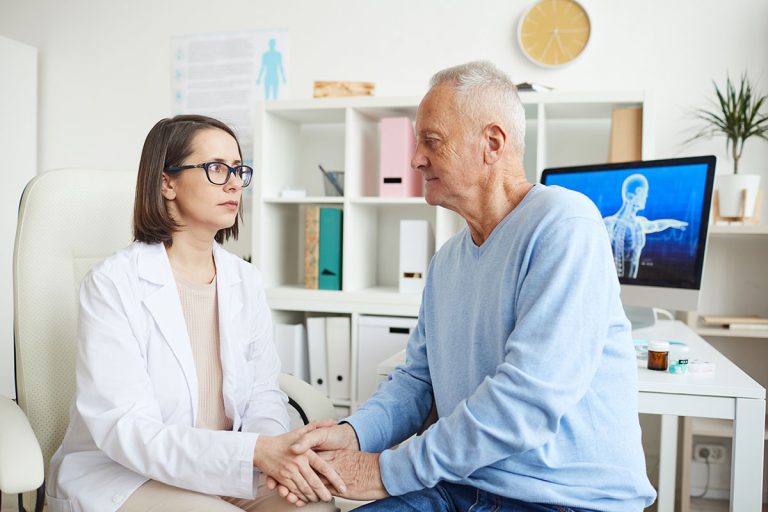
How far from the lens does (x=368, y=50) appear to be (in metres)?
3.01

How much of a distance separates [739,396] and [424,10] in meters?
2.12

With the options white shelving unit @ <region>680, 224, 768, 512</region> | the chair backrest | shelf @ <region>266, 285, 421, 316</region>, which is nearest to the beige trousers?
the chair backrest

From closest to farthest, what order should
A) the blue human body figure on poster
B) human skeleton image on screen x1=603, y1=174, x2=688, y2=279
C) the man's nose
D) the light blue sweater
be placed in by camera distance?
the light blue sweater
the man's nose
human skeleton image on screen x1=603, y1=174, x2=688, y2=279
the blue human body figure on poster

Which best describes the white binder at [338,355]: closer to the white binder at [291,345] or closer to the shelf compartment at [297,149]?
the white binder at [291,345]

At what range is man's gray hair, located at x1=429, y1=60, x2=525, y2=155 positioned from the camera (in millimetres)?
1217

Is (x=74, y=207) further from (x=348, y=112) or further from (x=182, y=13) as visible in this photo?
(x=182, y=13)

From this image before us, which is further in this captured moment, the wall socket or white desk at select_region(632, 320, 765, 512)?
the wall socket

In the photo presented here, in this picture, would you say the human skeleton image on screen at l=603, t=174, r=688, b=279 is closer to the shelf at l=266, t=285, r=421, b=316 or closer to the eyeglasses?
the shelf at l=266, t=285, r=421, b=316

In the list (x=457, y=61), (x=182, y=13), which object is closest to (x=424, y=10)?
(x=457, y=61)

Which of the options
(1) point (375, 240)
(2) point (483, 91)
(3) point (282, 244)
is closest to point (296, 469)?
(2) point (483, 91)

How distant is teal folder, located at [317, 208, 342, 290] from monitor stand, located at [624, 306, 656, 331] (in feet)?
3.58

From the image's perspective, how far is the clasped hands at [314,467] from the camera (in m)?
1.19

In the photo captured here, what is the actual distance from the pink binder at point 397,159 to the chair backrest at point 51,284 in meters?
1.27

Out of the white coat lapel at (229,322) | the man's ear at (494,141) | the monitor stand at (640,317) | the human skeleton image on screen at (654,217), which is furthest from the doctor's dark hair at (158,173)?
the monitor stand at (640,317)
